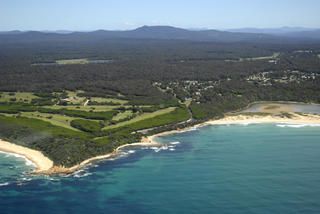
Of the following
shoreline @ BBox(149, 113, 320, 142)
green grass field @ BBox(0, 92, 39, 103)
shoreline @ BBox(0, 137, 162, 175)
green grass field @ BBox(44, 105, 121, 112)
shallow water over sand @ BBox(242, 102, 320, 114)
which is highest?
green grass field @ BBox(0, 92, 39, 103)

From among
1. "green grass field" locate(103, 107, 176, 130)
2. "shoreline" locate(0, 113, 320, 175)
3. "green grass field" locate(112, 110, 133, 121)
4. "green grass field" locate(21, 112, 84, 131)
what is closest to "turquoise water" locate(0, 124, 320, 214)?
"shoreline" locate(0, 113, 320, 175)

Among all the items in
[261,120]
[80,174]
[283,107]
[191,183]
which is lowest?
[80,174]

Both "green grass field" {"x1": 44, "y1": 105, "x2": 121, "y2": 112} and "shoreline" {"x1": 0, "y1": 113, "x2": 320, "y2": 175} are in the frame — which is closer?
"shoreline" {"x1": 0, "y1": 113, "x2": 320, "y2": 175}

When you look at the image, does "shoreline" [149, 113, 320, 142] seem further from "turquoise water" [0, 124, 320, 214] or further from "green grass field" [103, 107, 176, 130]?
"turquoise water" [0, 124, 320, 214]

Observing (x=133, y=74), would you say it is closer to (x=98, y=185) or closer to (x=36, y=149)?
(x=36, y=149)

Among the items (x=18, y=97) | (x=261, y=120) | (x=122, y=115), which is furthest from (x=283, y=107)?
(x=18, y=97)

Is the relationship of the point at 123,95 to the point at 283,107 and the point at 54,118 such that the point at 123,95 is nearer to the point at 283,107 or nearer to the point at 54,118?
the point at 54,118
